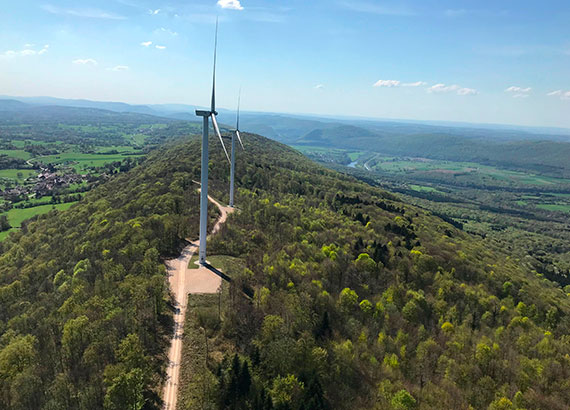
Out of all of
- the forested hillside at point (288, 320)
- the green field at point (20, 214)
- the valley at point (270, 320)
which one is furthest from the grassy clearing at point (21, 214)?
the valley at point (270, 320)

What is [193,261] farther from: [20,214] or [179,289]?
[20,214]

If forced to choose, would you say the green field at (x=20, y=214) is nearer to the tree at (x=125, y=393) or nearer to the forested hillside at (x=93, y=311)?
the forested hillside at (x=93, y=311)

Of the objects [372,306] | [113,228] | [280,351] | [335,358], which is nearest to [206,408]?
[280,351]

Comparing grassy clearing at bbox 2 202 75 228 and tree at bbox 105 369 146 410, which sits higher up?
tree at bbox 105 369 146 410

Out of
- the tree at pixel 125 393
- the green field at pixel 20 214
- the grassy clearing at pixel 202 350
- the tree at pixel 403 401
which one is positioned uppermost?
the tree at pixel 125 393

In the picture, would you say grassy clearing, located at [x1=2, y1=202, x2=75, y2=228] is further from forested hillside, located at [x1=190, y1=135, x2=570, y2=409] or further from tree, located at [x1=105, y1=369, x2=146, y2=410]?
tree, located at [x1=105, y1=369, x2=146, y2=410]

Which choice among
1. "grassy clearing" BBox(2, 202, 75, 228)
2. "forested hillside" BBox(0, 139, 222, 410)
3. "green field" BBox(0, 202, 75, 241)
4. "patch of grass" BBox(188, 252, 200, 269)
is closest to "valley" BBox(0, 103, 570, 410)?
"forested hillside" BBox(0, 139, 222, 410)
